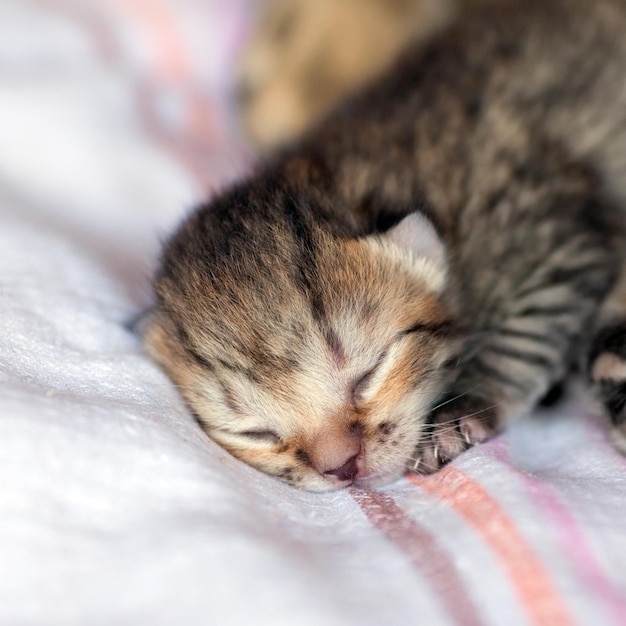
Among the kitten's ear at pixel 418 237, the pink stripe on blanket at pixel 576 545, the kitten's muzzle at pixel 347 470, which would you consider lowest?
the pink stripe on blanket at pixel 576 545

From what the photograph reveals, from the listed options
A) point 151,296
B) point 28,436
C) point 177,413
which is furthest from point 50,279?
point 28,436

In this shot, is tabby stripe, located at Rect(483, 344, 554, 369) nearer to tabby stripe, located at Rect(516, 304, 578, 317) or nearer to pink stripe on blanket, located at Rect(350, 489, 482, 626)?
tabby stripe, located at Rect(516, 304, 578, 317)

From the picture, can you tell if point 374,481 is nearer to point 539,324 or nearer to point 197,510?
point 197,510

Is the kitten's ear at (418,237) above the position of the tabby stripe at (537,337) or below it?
above

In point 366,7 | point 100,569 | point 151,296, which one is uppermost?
point 366,7

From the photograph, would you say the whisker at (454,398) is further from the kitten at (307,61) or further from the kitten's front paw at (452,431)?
the kitten at (307,61)

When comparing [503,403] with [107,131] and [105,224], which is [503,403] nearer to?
[105,224]

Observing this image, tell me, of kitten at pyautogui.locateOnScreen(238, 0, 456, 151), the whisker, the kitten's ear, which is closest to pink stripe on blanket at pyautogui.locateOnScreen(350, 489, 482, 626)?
the whisker

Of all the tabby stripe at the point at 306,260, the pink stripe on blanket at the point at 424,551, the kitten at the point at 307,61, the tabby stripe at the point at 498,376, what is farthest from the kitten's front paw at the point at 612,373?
the kitten at the point at 307,61
